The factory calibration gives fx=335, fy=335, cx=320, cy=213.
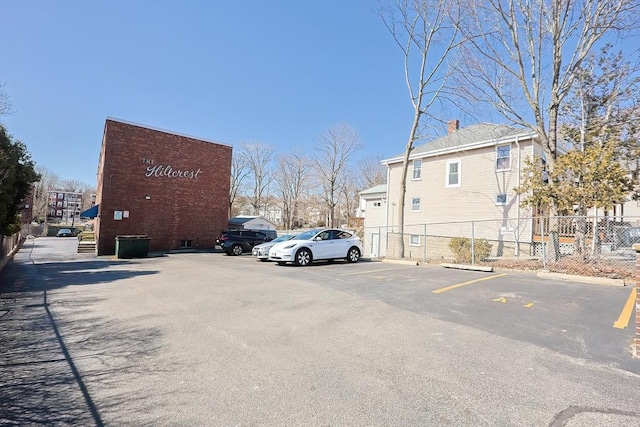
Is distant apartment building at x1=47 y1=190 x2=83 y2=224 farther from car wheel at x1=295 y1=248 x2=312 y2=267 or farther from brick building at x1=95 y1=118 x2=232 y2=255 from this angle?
car wheel at x1=295 y1=248 x2=312 y2=267

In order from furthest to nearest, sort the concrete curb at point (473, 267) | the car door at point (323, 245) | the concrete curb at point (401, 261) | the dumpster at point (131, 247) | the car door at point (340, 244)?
the dumpster at point (131, 247) → the car door at point (340, 244) → the concrete curb at point (401, 261) → the car door at point (323, 245) → the concrete curb at point (473, 267)

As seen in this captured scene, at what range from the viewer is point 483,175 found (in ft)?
63.0

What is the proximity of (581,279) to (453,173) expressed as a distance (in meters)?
12.5

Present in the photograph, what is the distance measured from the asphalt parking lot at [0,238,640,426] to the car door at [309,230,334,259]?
5.50 metres

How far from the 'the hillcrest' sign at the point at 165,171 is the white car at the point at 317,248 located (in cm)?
1169

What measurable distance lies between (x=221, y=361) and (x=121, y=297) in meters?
4.75

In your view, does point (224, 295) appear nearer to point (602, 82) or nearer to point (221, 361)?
point (221, 361)

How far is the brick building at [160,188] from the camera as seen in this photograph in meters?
19.2

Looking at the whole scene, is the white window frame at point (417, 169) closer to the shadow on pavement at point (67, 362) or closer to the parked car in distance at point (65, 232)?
the shadow on pavement at point (67, 362)

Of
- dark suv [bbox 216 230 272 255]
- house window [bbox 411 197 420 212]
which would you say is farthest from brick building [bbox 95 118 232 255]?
house window [bbox 411 197 420 212]

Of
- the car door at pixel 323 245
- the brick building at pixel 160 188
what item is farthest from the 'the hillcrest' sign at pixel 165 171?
the car door at pixel 323 245

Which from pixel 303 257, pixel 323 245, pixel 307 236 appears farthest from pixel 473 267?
pixel 307 236

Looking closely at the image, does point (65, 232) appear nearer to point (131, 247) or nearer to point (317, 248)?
point (131, 247)

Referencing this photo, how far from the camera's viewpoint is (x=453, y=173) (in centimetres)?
2075
